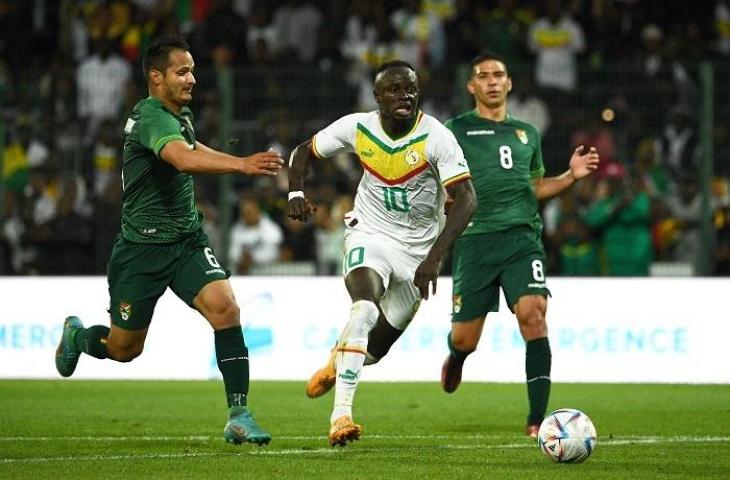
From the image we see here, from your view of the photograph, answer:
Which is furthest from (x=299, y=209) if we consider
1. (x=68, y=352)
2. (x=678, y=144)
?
(x=678, y=144)

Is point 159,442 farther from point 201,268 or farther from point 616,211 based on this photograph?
point 616,211

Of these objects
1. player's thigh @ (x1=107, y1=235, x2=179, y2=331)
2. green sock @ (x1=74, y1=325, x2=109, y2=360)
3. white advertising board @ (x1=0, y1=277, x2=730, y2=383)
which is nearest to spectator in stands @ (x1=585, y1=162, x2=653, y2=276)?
white advertising board @ (x1=0, y1=277, x2=730, y2=383)

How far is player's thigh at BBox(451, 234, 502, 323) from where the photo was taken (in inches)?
412

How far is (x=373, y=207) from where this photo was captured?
31.5 feet

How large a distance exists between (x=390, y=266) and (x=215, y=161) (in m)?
1.50

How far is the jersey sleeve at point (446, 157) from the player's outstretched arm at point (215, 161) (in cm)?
126

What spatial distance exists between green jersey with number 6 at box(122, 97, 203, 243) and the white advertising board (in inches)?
222

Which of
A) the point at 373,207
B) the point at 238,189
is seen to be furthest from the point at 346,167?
the point at 373,207

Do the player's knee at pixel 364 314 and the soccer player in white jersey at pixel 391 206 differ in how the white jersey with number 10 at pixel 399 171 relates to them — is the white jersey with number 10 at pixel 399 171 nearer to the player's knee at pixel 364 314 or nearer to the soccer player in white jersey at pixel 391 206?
the soccer player in white jersey at pixel 391 206

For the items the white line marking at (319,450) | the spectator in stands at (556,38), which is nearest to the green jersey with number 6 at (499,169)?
the white line marking at (319,450)

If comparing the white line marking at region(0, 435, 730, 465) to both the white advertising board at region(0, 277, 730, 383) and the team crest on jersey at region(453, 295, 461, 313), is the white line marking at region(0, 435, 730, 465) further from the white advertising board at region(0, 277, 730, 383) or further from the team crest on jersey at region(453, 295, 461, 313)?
the white advertising board at region(0, 277, 730, 383)

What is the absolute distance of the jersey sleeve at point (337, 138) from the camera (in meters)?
9.52

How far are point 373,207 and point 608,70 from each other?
7471 mm

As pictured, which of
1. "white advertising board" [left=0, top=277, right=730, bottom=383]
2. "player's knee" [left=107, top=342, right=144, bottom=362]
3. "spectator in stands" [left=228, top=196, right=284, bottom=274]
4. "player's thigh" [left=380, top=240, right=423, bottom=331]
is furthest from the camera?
"spectator in stands" [left=228, top=196, right=284, bottom=274]
